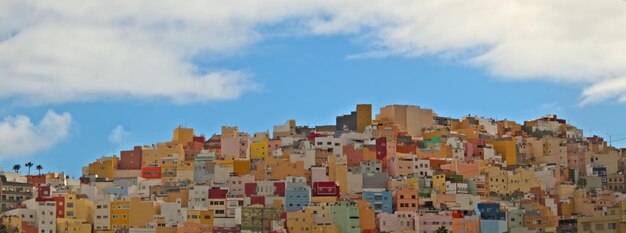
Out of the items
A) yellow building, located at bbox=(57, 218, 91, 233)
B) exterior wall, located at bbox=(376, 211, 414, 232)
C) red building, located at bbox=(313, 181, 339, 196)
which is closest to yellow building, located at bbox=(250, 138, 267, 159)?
red building, located at bbox=(313, 181, 339, 196)

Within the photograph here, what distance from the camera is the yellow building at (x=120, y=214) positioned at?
56375 millimetres

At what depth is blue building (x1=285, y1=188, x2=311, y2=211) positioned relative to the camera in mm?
56969

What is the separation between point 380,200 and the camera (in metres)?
57.5

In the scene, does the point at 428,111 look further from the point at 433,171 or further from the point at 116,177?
the point at 116,177

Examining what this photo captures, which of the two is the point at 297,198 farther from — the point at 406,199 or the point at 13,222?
the point at 13,222

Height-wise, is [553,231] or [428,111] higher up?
[428,111]

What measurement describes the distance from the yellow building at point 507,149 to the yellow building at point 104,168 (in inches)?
802

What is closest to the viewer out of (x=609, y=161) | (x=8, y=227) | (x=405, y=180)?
(x=8, y=227)

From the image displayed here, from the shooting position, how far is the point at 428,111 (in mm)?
76312

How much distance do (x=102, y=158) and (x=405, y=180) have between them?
18.7m

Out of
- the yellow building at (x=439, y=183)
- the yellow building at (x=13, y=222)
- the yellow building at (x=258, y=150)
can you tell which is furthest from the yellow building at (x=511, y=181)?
the yellow building at (x=13, y=222)

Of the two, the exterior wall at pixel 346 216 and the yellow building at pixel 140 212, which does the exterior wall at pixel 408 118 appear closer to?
the exterior wall at pixel 346 216

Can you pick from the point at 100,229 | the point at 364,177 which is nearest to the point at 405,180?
the point at 364,177

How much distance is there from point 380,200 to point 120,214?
11385 millimetres
